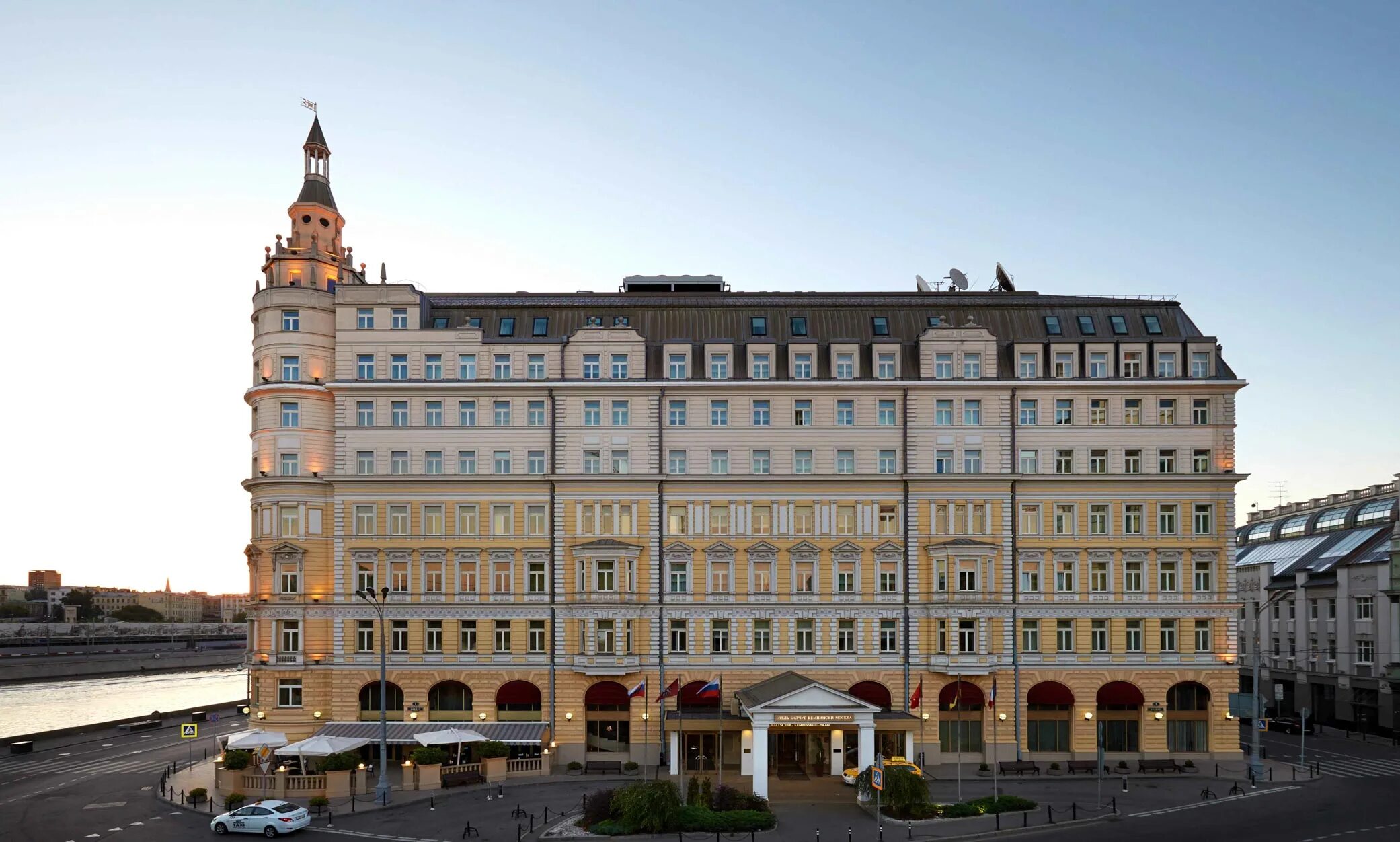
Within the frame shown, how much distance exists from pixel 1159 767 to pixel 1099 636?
8.33 m

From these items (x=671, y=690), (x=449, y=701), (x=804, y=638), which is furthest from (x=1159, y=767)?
(x=449, y=701)

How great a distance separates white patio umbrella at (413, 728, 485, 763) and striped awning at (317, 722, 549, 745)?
1.28 m

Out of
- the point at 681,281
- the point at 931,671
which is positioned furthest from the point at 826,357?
the point at 931,671

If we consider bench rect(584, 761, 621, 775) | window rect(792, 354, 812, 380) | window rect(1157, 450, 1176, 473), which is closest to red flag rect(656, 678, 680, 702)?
bench rect(584, 761, 621, 775)

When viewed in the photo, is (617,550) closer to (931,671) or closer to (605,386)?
(605,386)

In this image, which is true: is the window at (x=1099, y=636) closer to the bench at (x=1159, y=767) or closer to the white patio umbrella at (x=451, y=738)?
the bench at (x=1159, y=767)

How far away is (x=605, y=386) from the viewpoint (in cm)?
6719

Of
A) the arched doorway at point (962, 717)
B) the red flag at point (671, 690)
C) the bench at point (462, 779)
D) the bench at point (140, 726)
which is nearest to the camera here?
the bench at point (462, 779)

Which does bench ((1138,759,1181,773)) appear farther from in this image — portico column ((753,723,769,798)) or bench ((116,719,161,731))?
bench ((116,719,161,731))

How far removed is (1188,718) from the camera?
66250 mm

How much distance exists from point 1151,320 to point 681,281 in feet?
108

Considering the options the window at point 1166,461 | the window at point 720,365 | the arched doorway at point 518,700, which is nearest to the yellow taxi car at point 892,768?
the arched doorway at point 518,700

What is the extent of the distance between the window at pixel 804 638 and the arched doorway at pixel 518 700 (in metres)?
16.8

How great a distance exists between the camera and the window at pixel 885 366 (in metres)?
67.9
